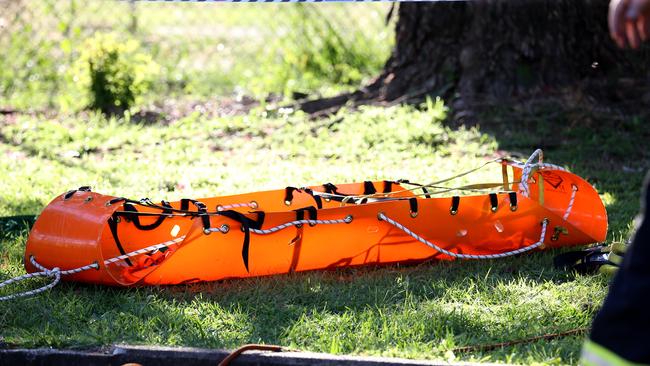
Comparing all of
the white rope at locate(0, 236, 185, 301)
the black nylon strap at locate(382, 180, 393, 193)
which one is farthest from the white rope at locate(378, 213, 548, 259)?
the white rope at locate(0, 236, 185, 301)

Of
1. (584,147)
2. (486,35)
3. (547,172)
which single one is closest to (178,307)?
(547,172)

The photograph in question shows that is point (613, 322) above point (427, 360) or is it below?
above

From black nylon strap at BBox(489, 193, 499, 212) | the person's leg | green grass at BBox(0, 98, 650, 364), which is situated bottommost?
green grass at BBox(0, 98, 650, 364)

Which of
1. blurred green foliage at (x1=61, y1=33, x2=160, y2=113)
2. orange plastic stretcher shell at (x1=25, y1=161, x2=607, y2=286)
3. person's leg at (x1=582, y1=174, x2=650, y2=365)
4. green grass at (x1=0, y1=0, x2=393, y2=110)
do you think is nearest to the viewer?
person's leg at (x1=582, y1=174, x2=650, y2=365)

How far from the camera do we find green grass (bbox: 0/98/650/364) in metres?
3.41

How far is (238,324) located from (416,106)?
3961 millimetres

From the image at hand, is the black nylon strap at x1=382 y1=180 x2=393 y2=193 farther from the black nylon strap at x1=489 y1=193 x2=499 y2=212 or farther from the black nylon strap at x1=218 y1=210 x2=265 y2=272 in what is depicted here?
the black nylon strap at x1=218 y1=210 x2=265 y2=272

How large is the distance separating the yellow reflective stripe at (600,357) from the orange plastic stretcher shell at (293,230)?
191 cm

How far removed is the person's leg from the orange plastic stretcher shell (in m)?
1.95

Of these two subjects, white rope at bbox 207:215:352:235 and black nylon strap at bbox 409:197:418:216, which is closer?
white rope at bbox 207:215:352:235

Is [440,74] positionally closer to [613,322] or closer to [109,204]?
[109,204]

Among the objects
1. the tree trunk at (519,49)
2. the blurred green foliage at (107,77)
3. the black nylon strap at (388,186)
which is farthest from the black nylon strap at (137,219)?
the blurred green foliage at (107,77)

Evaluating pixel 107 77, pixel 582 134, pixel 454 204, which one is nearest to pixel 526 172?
pixel 454 204

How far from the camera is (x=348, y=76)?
29.3 feet
